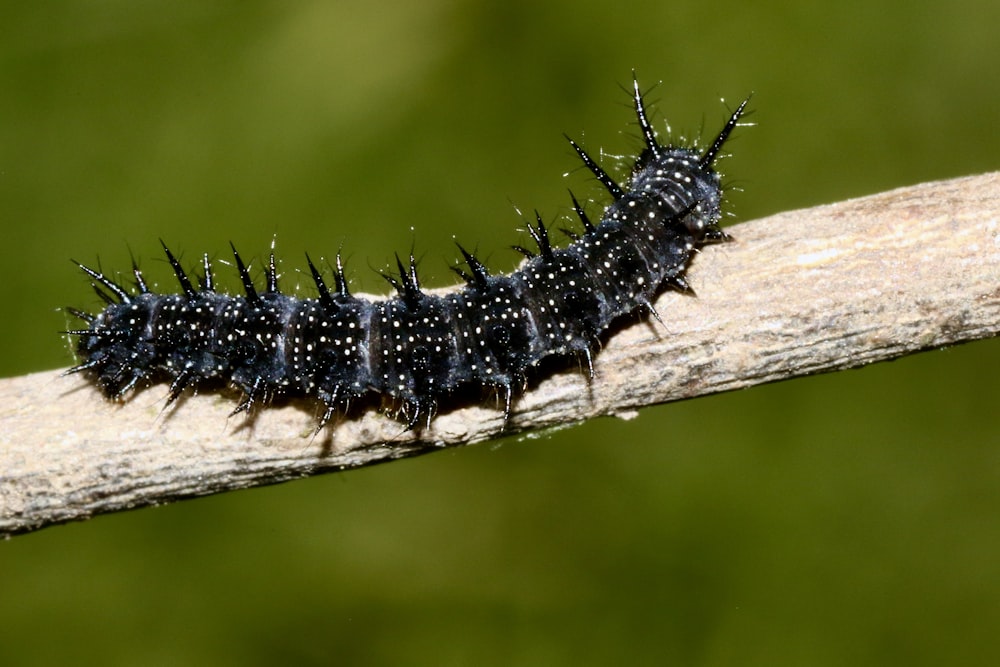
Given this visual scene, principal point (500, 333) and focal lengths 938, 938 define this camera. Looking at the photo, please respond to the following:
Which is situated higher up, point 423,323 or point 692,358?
point 423,323

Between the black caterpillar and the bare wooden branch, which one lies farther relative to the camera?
the black caterpillar

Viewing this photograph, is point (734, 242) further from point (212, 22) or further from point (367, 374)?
point (212, 22)

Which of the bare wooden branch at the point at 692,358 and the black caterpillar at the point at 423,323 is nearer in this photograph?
the bare wooden branch at the point at 692,358

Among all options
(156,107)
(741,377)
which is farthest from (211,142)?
(741,377)
